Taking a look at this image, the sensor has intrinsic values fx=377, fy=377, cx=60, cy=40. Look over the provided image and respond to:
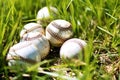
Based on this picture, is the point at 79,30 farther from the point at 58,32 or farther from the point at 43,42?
the point at 43,42

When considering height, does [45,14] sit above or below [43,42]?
above

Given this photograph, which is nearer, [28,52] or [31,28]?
[28,52]

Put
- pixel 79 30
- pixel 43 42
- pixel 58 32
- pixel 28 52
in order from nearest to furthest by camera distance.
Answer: pixel 28 52, pixel 43 42, pixel 58 32, pixel 79 30

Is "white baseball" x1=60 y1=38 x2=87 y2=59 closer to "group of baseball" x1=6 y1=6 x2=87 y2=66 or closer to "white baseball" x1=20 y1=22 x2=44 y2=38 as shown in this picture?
"group of baseball" x1=6 y1=6 x2=87 y2=66

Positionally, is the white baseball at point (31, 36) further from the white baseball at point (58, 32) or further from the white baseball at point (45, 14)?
the white baseball at point (45, 14)

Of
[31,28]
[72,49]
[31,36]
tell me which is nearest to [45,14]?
[31,28]

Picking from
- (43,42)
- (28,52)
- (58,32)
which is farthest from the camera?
(58,32)

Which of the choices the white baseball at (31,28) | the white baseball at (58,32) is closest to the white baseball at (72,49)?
the white baseball at (58,32)
